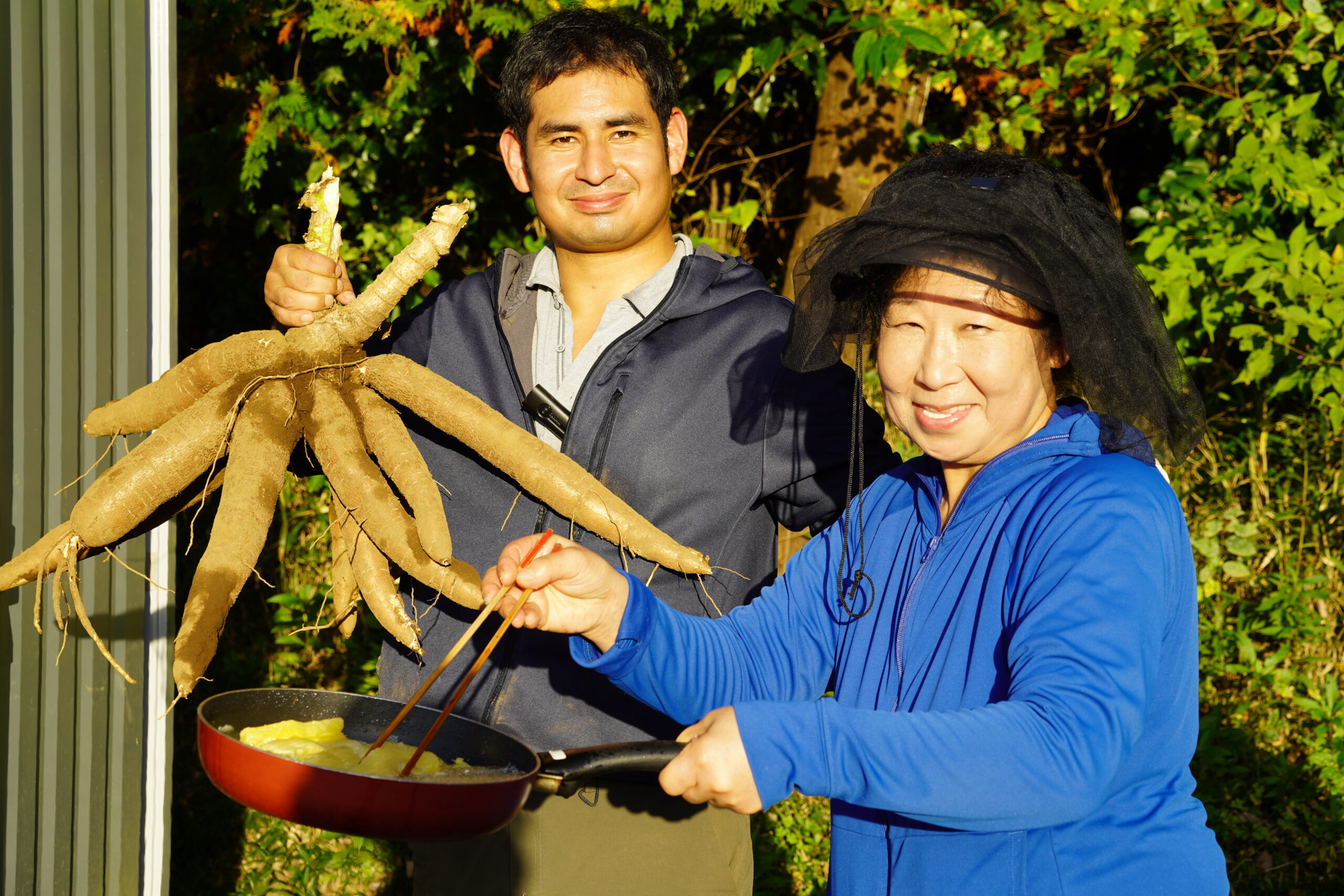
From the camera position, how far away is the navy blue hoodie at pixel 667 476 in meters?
2.01

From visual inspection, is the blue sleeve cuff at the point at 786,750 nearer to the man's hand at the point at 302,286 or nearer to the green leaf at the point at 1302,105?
the man's hand at the point at 302,286

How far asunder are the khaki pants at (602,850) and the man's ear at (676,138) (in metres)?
1.30

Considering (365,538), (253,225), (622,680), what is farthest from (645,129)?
(253,225)

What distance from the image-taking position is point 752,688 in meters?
1.66

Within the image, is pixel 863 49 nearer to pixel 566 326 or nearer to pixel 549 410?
pixel 566 326

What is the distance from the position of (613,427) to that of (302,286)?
615 mm

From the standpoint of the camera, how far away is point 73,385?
97.1 inches

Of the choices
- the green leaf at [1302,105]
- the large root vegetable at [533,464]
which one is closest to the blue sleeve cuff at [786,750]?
the large root vegetable at [533,464]

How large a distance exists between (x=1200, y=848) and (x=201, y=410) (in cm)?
170

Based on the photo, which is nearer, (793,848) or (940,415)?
(940,415)

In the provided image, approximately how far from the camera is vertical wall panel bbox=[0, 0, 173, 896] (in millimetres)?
2291

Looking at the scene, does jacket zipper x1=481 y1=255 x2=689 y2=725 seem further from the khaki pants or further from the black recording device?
the khaki pants

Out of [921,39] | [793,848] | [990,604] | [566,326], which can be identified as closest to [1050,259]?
[990,604]

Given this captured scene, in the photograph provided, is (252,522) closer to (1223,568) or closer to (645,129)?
(645,129)
